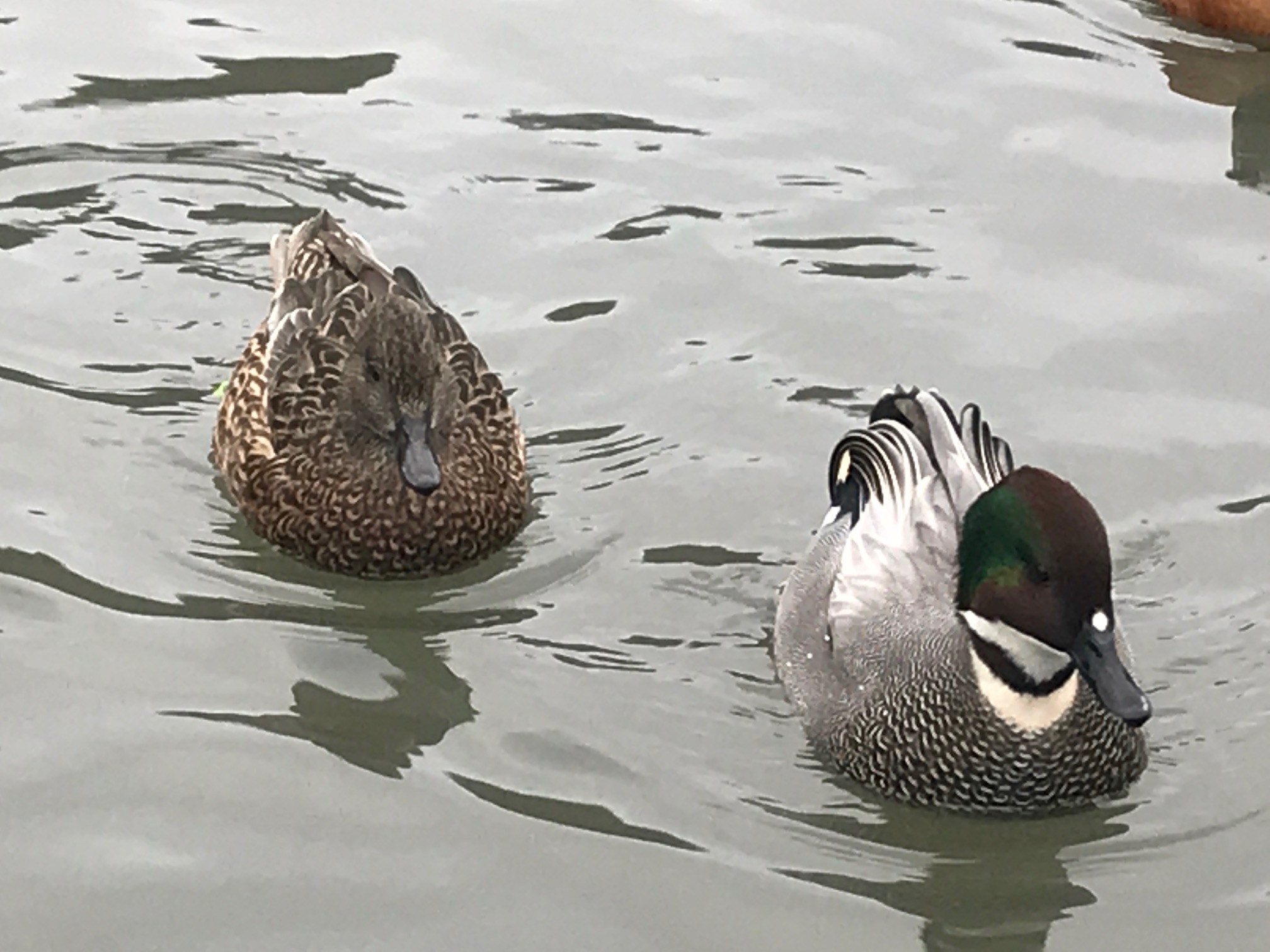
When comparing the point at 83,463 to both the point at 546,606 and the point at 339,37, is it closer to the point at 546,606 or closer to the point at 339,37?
the point at 546,606

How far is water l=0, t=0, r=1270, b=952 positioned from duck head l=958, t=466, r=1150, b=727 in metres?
0.44

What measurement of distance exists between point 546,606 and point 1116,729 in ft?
5.29

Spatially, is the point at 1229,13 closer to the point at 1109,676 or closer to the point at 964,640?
the point at 964,640

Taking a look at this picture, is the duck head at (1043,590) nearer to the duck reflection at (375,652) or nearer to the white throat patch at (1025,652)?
the white throat patch at (1025,652)

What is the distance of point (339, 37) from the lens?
991 cm

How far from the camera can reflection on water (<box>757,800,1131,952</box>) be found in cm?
512

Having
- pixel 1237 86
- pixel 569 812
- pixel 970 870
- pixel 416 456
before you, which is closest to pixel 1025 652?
pixel 970 870

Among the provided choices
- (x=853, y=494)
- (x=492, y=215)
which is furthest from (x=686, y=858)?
(x=492, y=215)

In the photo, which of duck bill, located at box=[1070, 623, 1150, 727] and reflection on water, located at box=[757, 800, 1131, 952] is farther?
reflection on water, located at box=[757, 800, 1131, 952]

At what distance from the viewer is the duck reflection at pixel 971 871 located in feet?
16.8

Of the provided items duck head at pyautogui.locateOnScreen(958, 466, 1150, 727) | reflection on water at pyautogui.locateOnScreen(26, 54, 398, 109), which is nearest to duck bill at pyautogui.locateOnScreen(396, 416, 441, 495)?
duck head at pyautogui.locateOnScreen(958, 466, 1150, 727)

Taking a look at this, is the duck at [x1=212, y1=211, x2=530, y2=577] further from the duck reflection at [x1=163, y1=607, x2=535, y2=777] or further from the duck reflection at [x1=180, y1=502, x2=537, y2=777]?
the duck reflection at [x1=163, y1=607, x2=535, y2=777]

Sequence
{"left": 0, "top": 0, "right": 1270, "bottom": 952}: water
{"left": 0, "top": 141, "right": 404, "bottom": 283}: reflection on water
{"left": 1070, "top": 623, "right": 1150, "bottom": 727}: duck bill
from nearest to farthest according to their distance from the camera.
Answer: {"left": 1070, "top": 623, "right": 1150, "bottom": 727}: duck bill, {"left": 0, "top": 0, "right": 1270, "bottom": 952}: water, {"left": 0, "top": 141, "right": 404, "bottom": 283}: reflection on water

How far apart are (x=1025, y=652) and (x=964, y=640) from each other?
0.56 ft
